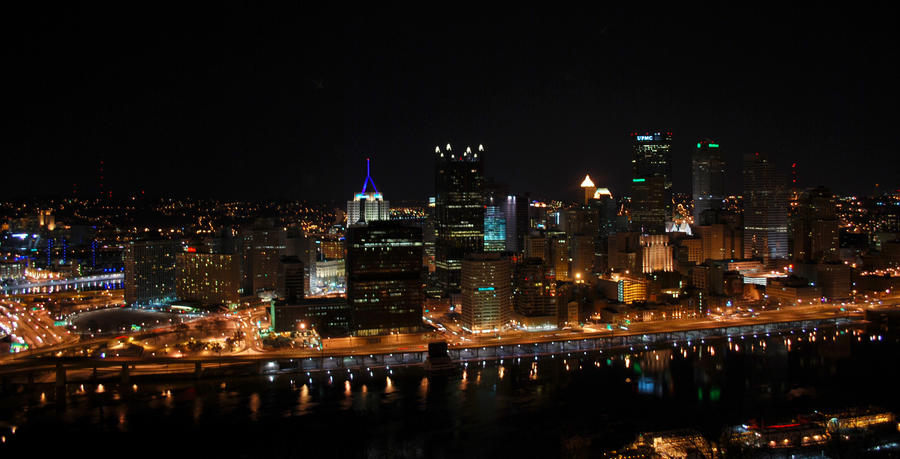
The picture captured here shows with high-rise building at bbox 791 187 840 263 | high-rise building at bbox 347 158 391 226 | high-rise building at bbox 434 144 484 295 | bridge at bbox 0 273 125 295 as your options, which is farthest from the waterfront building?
high-rise building at bbox 791 187 840 263

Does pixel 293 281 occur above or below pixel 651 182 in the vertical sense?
below

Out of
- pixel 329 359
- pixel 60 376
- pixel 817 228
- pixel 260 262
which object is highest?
pixel 817 228

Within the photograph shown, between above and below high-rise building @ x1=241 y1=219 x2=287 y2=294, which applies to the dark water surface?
below

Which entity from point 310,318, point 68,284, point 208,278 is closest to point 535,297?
point 310,318

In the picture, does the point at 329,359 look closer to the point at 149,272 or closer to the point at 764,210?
the point at 149,272

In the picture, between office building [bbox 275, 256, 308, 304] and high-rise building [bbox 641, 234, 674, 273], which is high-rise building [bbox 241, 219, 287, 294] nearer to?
office building [bbox 275, 256, 308, 304]

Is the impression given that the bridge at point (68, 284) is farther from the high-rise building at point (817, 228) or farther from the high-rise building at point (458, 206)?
the high-rise building at point (817, 228)

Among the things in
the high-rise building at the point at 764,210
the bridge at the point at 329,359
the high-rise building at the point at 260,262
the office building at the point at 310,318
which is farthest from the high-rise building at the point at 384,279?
the high-rise building at the point at 764,210
